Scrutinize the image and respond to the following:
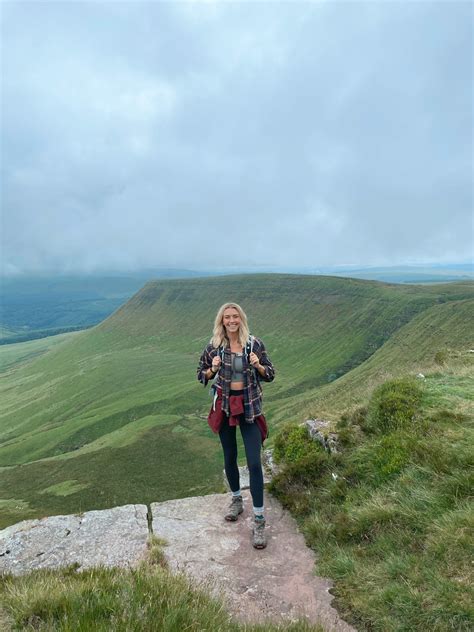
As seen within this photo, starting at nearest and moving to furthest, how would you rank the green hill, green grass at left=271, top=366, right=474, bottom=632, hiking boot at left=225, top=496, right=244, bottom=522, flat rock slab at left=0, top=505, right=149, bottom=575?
green grass at left=271, top=366, right=474, bottom=632
flat rock slab at left=0, top=505, right=149, bottom=575
hiking boot at left=225, top=496, right=244, bottom=522
the green hill

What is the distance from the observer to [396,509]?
603cm

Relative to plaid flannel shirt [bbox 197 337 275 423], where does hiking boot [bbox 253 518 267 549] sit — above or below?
below

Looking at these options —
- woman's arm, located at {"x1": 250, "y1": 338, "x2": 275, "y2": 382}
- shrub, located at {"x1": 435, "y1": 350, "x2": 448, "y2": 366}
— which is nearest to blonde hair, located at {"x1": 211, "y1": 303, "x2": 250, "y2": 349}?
woman's arm, located at {"x1": 250, "y1": 338, "x2": 275, "y2": 382}

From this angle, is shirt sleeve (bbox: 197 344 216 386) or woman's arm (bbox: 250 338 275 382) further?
shirt sleeve (bbox: 197 344 216 386)

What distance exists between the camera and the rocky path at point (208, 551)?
5.27 metres

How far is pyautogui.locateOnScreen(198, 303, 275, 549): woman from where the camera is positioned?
7082mm

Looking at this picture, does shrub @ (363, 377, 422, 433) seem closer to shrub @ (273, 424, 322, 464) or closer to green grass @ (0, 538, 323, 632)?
shrub @ (273, 424, 322, 464)

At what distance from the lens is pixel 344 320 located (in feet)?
597

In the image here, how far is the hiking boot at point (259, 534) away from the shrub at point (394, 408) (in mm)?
3580

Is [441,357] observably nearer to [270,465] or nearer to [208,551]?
[270,465]

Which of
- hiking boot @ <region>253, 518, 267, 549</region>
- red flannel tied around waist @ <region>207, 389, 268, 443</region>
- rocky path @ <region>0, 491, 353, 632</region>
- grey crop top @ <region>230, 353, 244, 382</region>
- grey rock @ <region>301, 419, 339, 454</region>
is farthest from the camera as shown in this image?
grey rock @ <region>301, 419, 339, 454</region>

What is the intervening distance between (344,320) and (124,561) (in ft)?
603

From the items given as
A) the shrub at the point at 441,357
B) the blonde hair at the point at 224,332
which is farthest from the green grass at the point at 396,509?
the shrub at the point at 441,357

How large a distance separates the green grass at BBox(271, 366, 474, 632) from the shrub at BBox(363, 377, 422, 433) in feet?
0.09
